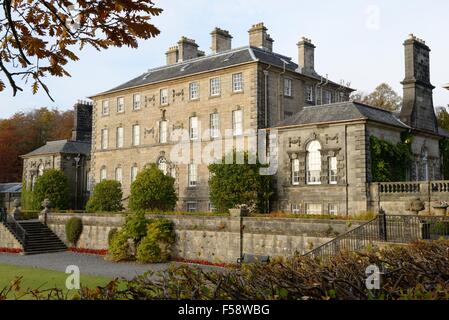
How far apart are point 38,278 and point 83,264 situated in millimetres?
5164

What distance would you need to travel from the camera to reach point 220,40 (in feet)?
134

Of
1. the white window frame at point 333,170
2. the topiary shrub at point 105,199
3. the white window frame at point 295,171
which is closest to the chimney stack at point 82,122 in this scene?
the topiary shrub at point 105,199

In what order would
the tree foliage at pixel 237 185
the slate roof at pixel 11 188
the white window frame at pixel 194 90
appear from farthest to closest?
the slate roof at pixel 11 188, the white window frame at pixel 194 90, the tree foliage at pixel 237 185

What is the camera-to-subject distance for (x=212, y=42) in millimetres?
40938

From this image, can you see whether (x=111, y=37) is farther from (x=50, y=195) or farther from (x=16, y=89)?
(x=50, y=195)

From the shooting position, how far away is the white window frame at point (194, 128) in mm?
37094

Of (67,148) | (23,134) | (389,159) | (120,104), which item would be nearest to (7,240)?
(120,104)

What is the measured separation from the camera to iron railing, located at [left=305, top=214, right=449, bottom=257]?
60.8ft

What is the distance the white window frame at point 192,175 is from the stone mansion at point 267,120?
0.24 ft

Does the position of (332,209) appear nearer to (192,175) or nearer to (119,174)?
(192,175)

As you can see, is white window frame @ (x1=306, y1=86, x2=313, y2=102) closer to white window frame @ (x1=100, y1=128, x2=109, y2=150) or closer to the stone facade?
the stone facade

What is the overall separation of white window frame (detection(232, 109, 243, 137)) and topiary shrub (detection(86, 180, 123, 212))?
32.5 ft

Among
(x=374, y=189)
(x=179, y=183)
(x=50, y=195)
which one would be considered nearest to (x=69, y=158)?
(x=50, y=195)

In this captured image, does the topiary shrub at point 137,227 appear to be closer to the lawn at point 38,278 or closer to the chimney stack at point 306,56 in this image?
the lawn at point 38,278
